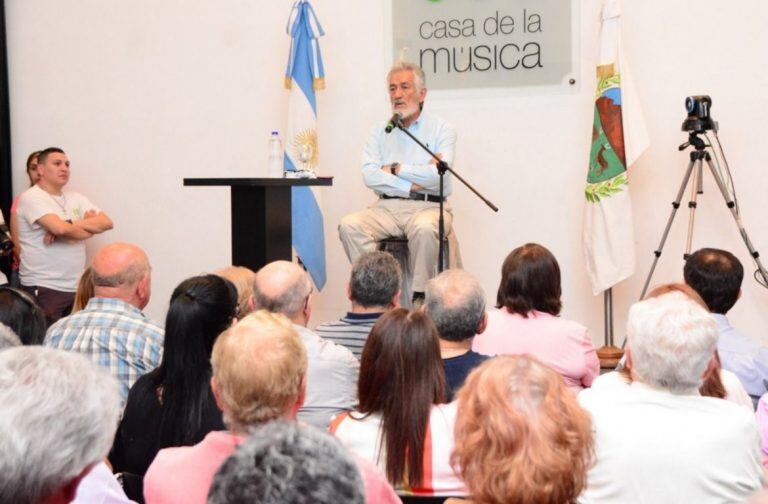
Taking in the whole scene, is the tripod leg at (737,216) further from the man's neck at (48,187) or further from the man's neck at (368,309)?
the man's neck at (48,187)

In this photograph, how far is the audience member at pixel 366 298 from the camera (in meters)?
3.05

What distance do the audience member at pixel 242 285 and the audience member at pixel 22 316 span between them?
0.76m

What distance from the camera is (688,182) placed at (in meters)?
5.37

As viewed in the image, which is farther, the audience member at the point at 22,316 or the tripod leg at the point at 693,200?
the tripod leg at the point at 693,200

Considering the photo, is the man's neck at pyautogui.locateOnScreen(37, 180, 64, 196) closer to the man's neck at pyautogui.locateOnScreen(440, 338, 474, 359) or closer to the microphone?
the microphone

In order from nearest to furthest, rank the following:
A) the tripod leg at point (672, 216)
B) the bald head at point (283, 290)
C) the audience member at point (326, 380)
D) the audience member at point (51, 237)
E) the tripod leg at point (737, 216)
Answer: the audience member at point (326, 380) < the bald head at point (283, 290) < the tripod leg at point (737, 216) < the tripod leg at point (672, 216) < the audience member at point (51, 237)

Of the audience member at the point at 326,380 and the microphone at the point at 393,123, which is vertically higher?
the microphone at the point at 393,123

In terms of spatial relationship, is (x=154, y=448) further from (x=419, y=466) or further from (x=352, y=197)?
(x=352, y=197)

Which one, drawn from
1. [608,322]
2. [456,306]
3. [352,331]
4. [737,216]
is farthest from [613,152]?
[456,306]

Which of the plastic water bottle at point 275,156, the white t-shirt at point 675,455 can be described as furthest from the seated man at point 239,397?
the plastic water bottle at point 275,156

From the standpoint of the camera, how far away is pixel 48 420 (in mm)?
1195

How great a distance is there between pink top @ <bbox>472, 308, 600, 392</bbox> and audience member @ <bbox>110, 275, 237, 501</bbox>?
39.7 inches

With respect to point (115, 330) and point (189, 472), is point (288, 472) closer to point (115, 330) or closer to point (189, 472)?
point (189, 472)

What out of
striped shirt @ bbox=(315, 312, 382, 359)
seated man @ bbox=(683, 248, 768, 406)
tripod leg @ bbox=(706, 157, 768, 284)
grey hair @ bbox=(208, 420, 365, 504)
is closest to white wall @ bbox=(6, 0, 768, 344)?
tripod leg @ bbox=(706, 157, 768, 284)
